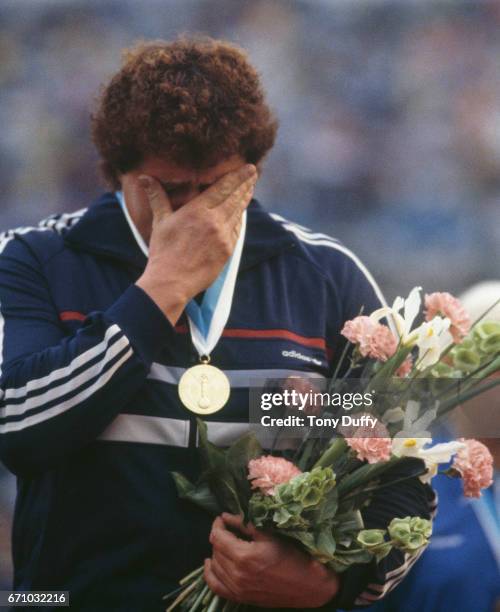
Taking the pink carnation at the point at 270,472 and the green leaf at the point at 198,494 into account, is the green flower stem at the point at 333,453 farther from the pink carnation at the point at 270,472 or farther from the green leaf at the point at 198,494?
the green leaf at the point at 198,494

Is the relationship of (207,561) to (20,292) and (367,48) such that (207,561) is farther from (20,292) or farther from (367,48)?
(367,48)

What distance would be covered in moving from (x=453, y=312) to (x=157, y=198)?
0.55 m

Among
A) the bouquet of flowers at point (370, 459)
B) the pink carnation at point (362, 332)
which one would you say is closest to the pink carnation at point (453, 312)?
the bouquet of flowers at point (370, 459)

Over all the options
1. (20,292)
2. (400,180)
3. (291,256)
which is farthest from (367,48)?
(20,292)

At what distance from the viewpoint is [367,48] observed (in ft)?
12.8

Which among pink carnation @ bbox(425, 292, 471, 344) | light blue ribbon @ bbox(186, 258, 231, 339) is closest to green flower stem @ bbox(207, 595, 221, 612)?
light blue ribbon @ bbox(186, 258, 231, 339)

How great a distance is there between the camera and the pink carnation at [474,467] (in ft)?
4.68

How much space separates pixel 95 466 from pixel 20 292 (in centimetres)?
33

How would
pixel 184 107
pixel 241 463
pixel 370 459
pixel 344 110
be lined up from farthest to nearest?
1. pixel 344 110
2. pixel 184 107
3. pixel 241 463
4. pixel 370 459

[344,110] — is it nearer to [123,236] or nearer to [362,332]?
[123,236]

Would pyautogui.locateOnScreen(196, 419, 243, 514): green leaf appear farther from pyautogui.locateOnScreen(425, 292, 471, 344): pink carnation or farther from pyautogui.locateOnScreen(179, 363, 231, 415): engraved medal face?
pyautogui.locateOnScreen(425, 292, 471, 344): pink carnation

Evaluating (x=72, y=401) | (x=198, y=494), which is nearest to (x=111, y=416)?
(x=72, y=401)

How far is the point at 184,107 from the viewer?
1585 millimetres

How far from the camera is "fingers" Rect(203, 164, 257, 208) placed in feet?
5.33
